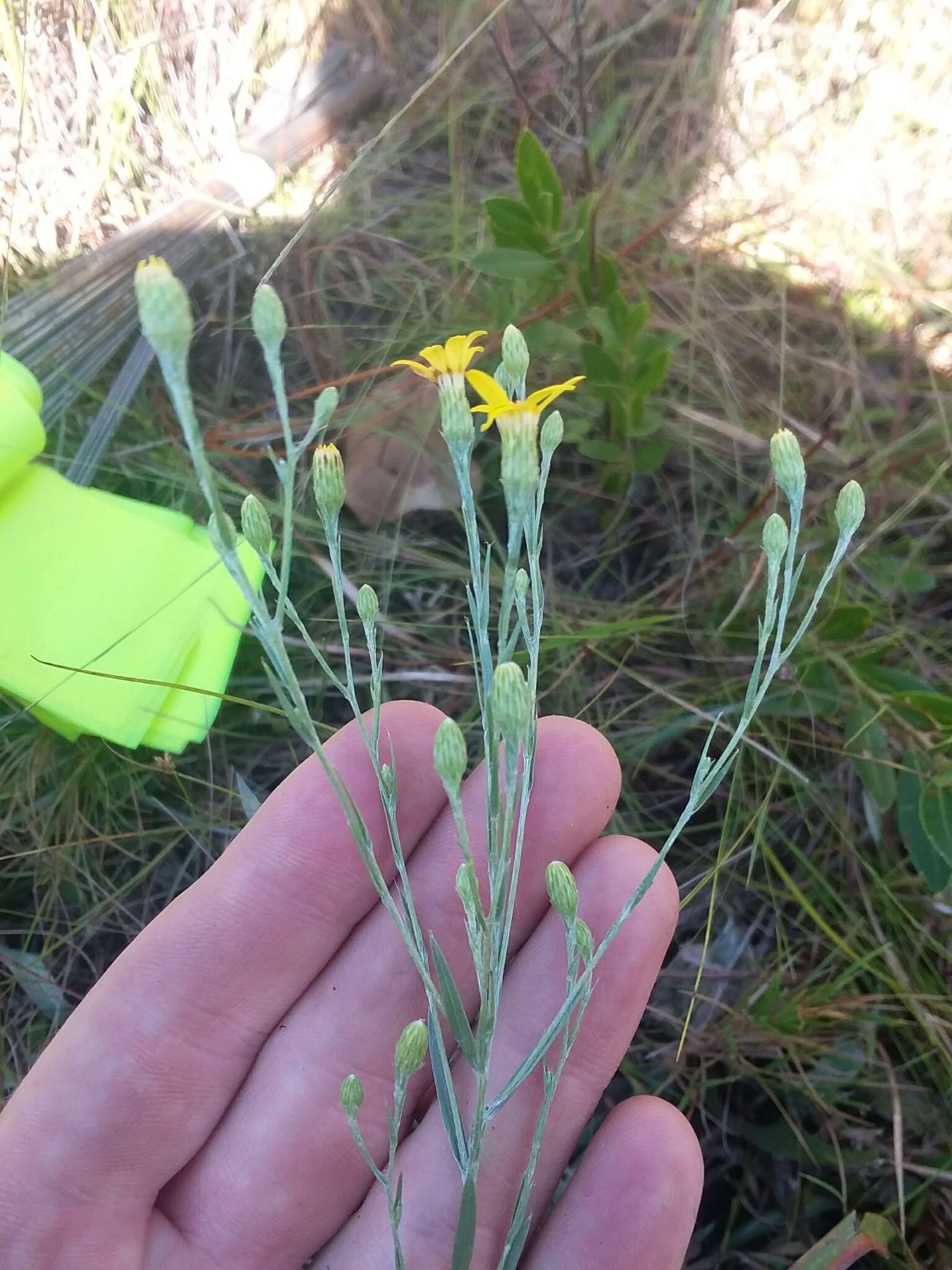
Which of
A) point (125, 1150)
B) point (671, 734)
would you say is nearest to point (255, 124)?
point (671, 734)

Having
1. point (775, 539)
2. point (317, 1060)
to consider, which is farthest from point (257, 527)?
point (317, 1060)

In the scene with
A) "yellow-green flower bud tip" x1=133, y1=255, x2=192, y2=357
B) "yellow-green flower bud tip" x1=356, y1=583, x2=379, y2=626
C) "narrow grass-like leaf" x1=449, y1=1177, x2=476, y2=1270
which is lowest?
"narrow grass-like leaf" x1=449, y1=1177, x2=476, y2=1270

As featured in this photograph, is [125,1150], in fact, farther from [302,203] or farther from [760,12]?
[760,12]

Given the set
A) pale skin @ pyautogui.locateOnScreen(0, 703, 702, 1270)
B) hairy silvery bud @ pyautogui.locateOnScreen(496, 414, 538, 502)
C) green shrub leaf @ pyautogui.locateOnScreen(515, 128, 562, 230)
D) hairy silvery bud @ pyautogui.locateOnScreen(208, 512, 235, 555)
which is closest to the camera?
hairy silvery bud @ pyautogui.locateOnScreen(208, 512, 235, 555)

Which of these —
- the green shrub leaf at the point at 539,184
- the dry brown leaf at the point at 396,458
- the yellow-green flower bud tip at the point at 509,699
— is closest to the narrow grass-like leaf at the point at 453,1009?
the yellow-green flower bud tip at the point at 509,699

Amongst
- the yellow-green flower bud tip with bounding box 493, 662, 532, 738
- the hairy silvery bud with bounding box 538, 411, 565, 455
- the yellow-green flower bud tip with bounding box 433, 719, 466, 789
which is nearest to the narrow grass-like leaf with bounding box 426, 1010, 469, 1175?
the yellow-green flower bud tip with bounding box 433, 719, 466, 789

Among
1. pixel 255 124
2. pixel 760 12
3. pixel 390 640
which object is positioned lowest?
pixel 390 640

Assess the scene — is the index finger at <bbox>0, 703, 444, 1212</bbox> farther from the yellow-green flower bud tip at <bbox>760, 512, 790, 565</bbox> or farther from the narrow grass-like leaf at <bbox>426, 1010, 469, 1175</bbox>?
the yellow-green flower bud tip at <bbox>760, 512, 790, 565</bbox>
